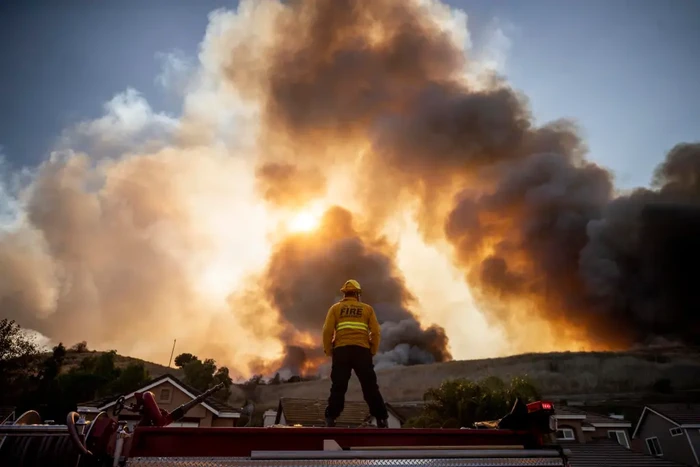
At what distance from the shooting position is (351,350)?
239 inches

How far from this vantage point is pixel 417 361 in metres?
90.6

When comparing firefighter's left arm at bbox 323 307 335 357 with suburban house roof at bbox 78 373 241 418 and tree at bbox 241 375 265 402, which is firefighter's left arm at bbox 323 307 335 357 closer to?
suburban house roof at bbox 78 373 241 418

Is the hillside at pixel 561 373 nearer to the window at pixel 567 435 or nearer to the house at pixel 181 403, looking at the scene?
the window at pixel 567 435

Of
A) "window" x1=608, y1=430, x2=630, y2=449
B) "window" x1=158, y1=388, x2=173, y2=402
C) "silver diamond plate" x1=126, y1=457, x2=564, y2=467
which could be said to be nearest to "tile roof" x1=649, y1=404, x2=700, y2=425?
"window" x1=608, y1=430, x2=630, y2=449

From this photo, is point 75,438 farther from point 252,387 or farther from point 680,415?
point 252,387

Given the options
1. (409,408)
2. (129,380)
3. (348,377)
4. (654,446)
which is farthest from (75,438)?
(409,408)

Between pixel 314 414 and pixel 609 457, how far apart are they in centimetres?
1636

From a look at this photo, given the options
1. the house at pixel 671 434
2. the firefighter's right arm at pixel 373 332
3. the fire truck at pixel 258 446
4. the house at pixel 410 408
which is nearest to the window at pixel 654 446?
the house at pixel 671 434

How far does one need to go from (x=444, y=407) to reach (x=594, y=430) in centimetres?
988

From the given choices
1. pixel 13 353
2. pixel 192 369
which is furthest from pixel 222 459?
pixel 13 353

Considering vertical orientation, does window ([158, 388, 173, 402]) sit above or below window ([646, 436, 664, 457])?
above

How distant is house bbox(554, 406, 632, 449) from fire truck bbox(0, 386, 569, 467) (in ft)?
73.0

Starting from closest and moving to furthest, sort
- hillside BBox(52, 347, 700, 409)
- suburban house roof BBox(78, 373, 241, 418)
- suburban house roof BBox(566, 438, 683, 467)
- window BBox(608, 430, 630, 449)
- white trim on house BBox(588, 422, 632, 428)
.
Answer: suburban house roof BBox(566, 438, 683, 467) → suburban house roof BBox(78, 373, 241, 418) → white trim on house BBox(588, 422, 632, 428) → window BBox(608, 430, 630, 449) → hillside BBox(52, 347, 700, 409)

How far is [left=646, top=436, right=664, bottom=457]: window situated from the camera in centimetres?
2964
